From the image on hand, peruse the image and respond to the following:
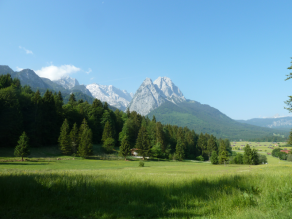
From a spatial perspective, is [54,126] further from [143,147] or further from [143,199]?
[143,199]

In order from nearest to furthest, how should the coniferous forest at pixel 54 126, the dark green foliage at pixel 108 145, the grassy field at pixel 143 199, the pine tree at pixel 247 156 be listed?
the grassy field at pixel 143 199, the coniferous forest at pixel 54 126, the dark green foliage at pixel 108 145, the pine tree at pixel 247 156

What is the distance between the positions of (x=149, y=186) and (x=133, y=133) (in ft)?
294

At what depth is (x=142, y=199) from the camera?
7.51 metres

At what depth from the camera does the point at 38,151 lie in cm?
5553

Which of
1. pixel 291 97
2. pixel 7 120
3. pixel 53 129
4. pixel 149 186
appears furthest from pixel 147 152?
pixel 149 186

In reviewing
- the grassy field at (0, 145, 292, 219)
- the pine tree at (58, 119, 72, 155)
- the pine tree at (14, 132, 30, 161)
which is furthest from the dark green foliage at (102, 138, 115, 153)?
the grassy field at (0, 145, 292, 219)

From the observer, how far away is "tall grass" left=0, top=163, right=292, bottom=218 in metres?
5.91

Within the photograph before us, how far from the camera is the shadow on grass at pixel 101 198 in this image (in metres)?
6.06

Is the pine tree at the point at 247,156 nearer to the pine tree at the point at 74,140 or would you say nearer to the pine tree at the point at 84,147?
the pine tree at the point at 84,147

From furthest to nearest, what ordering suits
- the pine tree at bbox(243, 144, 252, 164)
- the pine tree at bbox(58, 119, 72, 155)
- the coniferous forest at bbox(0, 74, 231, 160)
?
the pine tree at bbox(243, 144, 252, 164) → the pine tree at bbox(58, 119, 72, 155) → the coniferous forest at bbox(0, 74, 231, 160)

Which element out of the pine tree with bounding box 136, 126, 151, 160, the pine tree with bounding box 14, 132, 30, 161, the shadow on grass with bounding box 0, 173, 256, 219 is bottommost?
the pine tree with bounding box 136, 126, 151, 160

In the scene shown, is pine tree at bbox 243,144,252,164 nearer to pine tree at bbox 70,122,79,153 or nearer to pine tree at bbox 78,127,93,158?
pine tree at bbox 78,127,93,158

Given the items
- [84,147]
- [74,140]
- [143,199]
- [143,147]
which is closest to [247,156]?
[143,147]

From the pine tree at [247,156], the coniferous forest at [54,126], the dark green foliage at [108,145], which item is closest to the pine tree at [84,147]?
the coniferous forest at [54,126]
